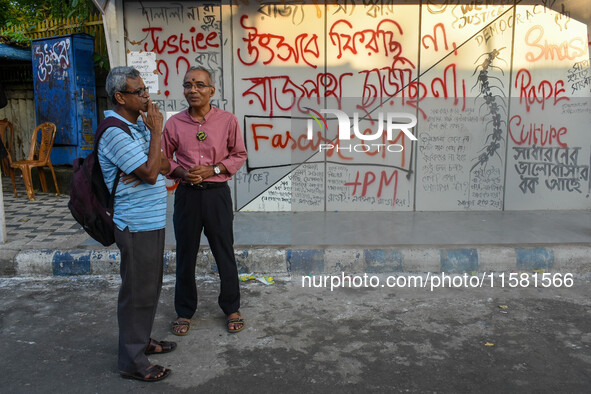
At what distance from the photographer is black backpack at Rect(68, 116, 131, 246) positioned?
112 inches

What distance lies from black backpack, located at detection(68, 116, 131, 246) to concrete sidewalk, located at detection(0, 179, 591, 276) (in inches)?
86.3

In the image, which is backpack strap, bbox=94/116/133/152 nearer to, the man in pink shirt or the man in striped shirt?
the man in striped shirt

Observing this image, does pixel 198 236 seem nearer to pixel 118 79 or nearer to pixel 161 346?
pixel 161 346

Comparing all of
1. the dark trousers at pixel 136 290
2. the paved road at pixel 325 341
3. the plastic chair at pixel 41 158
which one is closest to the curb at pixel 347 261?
the paved road at pixel 325 341

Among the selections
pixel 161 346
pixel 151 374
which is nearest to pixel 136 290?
pixel 151 374

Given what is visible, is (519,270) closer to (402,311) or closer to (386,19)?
(402,311)

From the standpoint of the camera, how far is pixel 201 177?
3.48 m

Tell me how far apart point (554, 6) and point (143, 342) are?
6511mm

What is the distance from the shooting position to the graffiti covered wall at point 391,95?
6648 millimetres

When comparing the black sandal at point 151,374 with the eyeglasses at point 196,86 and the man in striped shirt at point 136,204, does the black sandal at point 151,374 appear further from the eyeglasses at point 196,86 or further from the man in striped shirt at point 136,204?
the eyeglasses at point 196,86

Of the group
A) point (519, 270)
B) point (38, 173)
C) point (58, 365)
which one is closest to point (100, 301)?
point (58, 365)

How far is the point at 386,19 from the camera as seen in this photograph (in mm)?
6648

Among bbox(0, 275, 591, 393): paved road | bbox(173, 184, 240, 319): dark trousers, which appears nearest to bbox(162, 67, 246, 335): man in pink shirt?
bbox(173, 184, 240, 319): dark trousers

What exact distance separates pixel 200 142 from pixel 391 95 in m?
3.87
